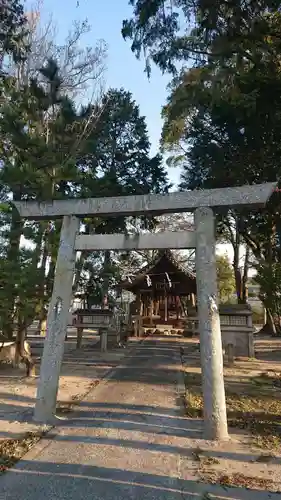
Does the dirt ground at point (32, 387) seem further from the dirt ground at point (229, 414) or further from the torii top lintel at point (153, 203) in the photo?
the torii top lintel at point (153, 203)

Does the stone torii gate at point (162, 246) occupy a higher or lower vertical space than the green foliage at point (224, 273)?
lower

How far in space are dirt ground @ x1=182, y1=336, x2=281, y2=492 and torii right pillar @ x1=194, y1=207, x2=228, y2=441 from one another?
29cm

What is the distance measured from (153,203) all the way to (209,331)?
2.16 meters

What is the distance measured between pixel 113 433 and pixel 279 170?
11710 millimetres

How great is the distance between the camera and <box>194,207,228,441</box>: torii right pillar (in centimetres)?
516

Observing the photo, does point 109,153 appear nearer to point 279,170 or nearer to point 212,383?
point 279,170

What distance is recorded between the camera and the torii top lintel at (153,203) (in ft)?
18.3

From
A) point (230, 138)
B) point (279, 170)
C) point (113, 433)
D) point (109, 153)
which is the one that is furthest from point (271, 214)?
point (113, 433)

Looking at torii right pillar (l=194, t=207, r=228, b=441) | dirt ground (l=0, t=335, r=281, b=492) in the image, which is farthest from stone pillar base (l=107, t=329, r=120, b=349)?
torii right pillar (l=194, t=207, r=228, b=441)

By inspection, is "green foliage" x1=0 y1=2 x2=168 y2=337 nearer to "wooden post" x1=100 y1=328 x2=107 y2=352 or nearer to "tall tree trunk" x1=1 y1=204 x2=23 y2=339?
"tall tree trunk" x1=1 y1=204 x2=23 y2=339

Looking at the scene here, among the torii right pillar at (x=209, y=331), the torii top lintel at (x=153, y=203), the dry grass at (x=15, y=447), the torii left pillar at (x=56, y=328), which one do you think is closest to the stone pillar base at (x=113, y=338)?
the torii left pillar at (x=56, y=328)

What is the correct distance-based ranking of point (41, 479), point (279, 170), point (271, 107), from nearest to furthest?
point (41, 479)
point (271, 107)
point (279, 170)

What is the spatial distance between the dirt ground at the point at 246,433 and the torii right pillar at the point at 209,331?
0.29m

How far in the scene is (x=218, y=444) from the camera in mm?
4914
